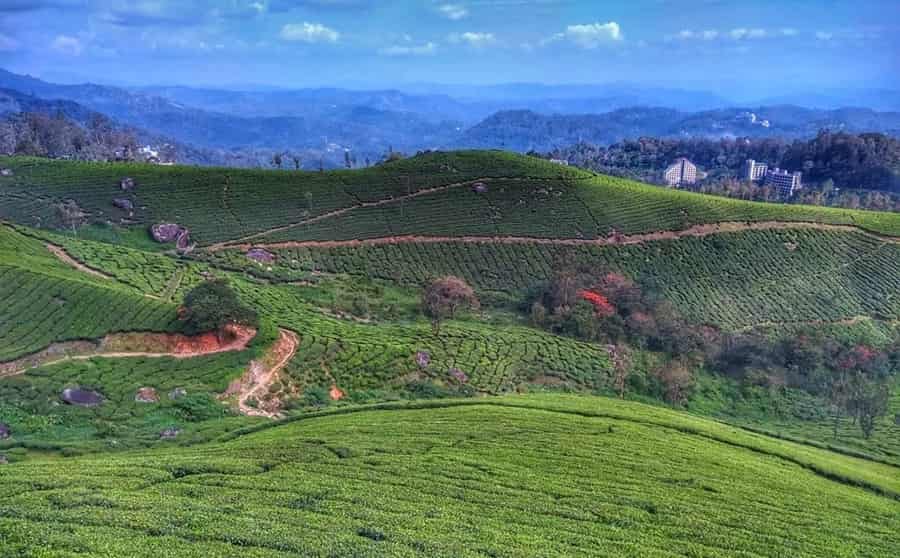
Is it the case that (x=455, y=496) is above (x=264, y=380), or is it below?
above

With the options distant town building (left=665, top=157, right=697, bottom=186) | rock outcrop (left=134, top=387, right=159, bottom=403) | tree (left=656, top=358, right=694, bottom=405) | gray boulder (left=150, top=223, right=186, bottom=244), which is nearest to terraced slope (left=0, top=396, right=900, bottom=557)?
rock outcrop (left=134, top=387, right=159, bottom=403)

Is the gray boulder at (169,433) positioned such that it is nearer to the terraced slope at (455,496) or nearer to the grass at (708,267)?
the terraced slope at (455,496)

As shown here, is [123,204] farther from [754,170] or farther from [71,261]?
[754,170]

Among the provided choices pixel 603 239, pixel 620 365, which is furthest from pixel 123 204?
pixel 620 365

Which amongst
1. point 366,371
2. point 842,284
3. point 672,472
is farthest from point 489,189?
point 672,472

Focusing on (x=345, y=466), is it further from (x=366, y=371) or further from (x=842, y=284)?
(x=842, y=284)
